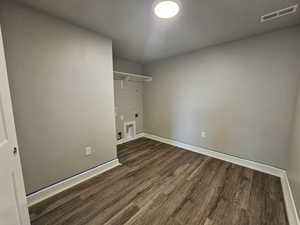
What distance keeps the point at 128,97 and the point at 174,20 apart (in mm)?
2272

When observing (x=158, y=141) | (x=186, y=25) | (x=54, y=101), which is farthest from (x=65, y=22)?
(x=158, y=141)

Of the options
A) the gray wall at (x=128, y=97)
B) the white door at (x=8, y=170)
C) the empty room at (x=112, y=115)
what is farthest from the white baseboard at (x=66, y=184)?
the gray wall at (x=128, y=97)

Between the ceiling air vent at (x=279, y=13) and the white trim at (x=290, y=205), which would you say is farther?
the ceiling air vent at (x=279, y=13)

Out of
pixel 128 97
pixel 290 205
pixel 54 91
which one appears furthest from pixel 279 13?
pixel 128 97

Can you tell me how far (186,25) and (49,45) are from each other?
1.84 meters

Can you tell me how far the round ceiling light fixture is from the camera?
1334mm

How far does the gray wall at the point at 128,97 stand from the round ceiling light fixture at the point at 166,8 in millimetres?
1991

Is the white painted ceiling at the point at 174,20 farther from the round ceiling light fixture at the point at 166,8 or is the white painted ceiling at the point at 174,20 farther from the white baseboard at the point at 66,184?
the white baseboard at the point at 66,184

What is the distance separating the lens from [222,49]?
2414mm

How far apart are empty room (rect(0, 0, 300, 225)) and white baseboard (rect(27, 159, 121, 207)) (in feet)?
0.04

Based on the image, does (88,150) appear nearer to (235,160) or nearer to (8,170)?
(8,170)

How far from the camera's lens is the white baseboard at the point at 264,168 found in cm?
133

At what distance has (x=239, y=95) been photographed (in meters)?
2.29

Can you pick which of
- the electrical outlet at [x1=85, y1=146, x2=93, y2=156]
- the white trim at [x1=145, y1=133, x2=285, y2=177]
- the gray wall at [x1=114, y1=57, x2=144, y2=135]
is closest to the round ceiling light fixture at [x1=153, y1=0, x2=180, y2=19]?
the gray wall at [x1=114, y1=57, x2=144, y2=135]
